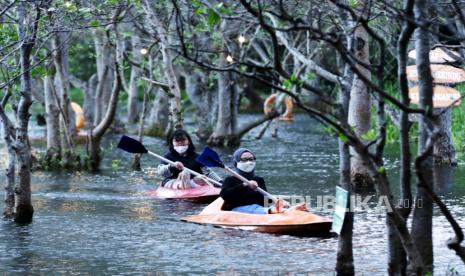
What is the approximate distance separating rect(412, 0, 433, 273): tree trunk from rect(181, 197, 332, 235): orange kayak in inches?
178

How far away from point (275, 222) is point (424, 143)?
5.58 metres

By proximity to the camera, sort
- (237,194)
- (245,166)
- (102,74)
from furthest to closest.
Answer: (102,74) → (245,166) → (237,194)

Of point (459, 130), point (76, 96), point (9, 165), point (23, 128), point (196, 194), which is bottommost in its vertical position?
point (196, 194)

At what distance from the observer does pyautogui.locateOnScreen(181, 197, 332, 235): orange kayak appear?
14.2 meters

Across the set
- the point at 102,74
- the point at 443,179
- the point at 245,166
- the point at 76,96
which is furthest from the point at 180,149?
the point at 76,96

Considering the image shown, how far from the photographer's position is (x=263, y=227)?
47.8 feet

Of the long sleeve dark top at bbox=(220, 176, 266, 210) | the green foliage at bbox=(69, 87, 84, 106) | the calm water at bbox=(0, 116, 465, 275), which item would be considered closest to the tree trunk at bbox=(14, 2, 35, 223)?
the calm water at bbox=(0, 116, 465, 275)

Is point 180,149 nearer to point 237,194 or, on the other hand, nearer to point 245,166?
point 245,166

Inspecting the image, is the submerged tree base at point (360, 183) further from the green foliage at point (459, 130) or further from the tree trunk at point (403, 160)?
the tree trunk at point (403, 160)

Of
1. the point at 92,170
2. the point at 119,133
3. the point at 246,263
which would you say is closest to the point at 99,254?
the point at 246,263

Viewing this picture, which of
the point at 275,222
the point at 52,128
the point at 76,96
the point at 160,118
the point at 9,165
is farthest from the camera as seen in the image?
the point at 76,96

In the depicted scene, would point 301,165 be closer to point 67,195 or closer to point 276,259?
point 67,195

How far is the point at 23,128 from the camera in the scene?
14398 millimetres

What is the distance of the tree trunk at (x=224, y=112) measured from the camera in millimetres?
31359
